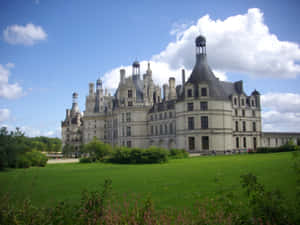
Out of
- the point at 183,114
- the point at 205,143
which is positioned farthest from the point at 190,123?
the point at 205,143

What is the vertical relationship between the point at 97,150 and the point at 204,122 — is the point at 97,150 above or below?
below

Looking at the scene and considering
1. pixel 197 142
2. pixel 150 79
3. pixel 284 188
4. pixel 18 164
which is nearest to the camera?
pixel 284 188

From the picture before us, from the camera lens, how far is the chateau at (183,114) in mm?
51312

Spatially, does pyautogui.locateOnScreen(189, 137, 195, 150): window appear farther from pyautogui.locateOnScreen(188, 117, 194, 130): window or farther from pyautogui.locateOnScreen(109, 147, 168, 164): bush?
pyautogui.locateOnScreen(109, 147, 168, 164): bush

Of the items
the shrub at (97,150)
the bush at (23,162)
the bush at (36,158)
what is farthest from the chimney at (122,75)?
the bush at (23,162)

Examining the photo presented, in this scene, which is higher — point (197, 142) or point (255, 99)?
point (255, 99)

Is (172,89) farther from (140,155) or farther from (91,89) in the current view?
(140,155)

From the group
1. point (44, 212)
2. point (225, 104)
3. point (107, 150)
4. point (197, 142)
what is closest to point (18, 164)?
point (107, 150)

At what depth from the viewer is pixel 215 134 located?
5091 cm

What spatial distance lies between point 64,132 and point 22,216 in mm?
88073

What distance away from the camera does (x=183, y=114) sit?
52.7 meters

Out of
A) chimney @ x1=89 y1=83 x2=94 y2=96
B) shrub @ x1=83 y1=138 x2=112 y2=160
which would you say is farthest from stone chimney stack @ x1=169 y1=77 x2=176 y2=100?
shrub @ x1=83 y1=138 x2=112 y2=160

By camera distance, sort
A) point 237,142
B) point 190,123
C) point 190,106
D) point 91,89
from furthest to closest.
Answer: point 91,89 → point 237,142 → point 190,106 → point 190,123

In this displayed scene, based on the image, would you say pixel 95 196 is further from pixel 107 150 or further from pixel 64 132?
pixel 64 132
